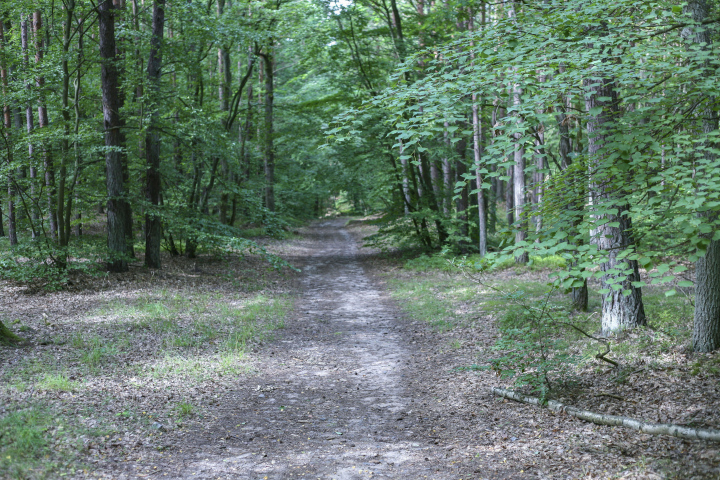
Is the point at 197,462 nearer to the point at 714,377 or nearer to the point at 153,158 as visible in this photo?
the point at 714,377

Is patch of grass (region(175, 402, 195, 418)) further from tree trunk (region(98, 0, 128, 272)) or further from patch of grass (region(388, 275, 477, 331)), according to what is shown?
tree trunk (region(98, 0, 128, 272))

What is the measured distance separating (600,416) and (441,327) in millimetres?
4734

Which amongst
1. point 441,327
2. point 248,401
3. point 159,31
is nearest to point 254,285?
point 441,327

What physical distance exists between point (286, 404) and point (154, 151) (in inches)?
394

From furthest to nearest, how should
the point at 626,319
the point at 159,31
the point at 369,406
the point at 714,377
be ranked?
the point at 159,31
the point at 626,319
the point at 369,406
the point at 714,377

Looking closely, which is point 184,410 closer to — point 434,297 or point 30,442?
point 30,442

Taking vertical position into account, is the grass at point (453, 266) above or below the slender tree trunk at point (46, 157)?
below

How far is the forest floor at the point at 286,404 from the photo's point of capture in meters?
4.25

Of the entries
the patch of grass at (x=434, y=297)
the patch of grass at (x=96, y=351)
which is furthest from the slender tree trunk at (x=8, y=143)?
the patch of grass at (x=434, y=297)

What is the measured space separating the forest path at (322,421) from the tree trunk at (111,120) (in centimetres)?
599

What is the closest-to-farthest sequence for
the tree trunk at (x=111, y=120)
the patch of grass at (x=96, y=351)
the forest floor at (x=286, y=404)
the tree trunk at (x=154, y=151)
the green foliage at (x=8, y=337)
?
the forest floor at (x=286, y=404) < the patch of grass at (x=96, y=351) < the green foliage at (x=8, y=337) < the tree trunk at (x=111, y=120) < the tree trunk at (x=154, y=151)

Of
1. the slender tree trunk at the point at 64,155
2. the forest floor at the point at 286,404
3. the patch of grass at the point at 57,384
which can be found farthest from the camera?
the slender tree trunk at the point at 64,155

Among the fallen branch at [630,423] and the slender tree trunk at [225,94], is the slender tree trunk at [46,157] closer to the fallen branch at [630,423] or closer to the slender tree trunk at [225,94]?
the slender tree trunk at [225,94]

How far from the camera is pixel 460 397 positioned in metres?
6.20
